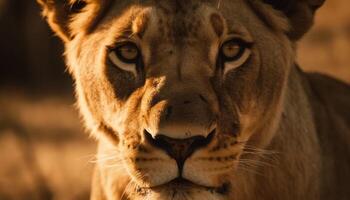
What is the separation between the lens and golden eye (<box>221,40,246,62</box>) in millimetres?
4055

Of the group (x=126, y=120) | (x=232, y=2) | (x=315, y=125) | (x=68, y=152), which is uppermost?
(x=232, y=2)

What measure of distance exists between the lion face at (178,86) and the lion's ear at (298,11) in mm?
72

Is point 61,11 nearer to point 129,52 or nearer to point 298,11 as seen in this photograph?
point 129,52

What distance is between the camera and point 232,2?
4.22m

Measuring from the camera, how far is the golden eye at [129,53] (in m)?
4.08

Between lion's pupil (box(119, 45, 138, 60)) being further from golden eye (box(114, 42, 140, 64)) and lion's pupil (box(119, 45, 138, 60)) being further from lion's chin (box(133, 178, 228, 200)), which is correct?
lion's chin (box(133, 178, 228, 200))

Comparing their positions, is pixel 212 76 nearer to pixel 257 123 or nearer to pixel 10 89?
pixel 257 123

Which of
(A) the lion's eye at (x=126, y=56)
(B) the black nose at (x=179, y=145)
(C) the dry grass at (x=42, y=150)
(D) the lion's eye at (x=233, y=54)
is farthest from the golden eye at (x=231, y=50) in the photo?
(C) the dry grass at (x=42, y=150)

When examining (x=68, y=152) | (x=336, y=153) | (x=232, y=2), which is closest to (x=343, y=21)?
(x=68, y=152)

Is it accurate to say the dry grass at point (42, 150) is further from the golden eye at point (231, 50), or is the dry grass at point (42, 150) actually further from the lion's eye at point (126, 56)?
the golden eye at point (231, 50)

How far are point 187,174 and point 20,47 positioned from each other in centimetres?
806

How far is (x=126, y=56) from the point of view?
4.11 metres

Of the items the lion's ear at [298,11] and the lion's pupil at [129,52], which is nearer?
the lion's pupil at [129,52]

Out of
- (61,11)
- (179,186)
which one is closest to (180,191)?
(179,186)
